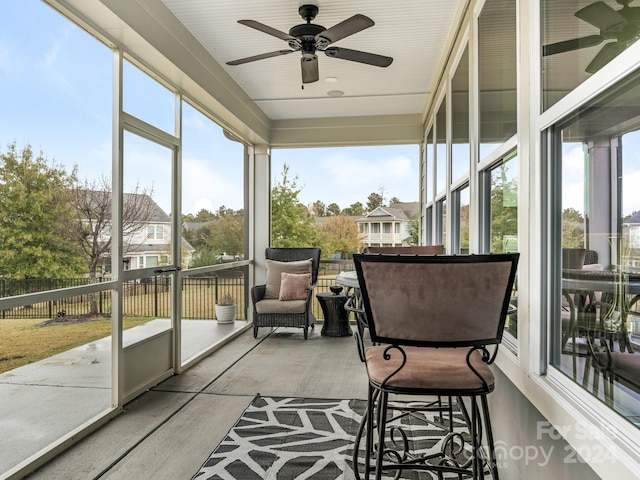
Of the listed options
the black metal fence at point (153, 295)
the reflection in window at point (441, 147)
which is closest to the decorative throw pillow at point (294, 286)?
the black metal fence at point (153, 295)

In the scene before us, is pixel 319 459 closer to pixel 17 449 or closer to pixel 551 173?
pixel 17 449

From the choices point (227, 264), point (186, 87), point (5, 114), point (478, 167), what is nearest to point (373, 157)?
point (227, 264)

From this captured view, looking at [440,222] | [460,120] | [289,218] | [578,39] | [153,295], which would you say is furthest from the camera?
[289,218]

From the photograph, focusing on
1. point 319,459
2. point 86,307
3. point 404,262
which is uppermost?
point 404,262

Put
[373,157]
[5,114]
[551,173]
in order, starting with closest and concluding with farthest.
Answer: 1. [551,173]
2. [5,114]
3. [373,157]

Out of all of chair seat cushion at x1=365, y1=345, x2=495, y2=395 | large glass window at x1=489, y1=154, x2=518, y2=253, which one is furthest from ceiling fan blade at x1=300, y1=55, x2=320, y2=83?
chair seat cushion at x1=365, y1=345, x2=495, y2=395

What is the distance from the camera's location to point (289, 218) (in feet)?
20.4

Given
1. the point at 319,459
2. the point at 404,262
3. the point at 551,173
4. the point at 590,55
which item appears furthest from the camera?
the point at 319,459

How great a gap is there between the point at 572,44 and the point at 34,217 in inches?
98.4

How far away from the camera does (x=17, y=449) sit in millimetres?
2074

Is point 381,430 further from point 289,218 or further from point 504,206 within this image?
point 289,218

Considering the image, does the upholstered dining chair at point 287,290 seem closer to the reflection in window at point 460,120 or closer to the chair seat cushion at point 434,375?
the reflection in window at point 460,120

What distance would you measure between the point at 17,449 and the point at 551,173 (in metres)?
2.78

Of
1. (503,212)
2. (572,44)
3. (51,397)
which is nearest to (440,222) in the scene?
(503,212)
